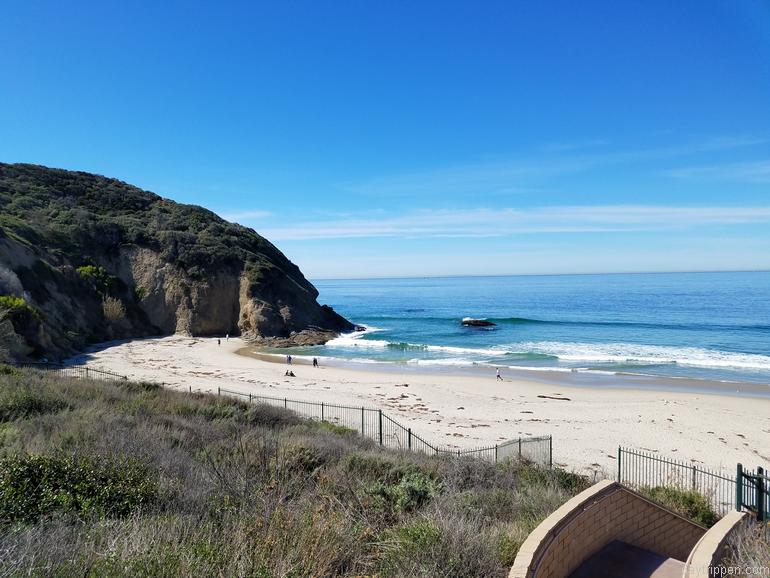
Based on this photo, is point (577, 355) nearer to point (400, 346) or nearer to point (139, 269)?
point (400, 346)

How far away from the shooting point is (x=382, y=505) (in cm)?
618

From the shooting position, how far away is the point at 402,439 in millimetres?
17391

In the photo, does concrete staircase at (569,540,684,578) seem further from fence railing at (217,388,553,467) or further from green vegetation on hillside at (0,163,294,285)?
green vegetation on hillside at (0,163,294,285)

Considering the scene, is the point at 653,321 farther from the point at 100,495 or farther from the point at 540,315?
the point at 100,495

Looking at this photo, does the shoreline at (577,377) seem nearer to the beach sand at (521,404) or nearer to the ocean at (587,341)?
the beach sand at (521,404)

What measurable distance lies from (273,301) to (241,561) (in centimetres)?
4846

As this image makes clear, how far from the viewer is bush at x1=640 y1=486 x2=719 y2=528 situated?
27.5ft

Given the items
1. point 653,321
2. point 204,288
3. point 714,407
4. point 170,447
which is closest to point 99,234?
point 204,288

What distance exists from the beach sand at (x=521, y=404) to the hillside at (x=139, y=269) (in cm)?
722

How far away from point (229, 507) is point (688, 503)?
799cm

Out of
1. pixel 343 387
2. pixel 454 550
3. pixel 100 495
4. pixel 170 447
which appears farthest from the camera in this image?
pixel 343 387

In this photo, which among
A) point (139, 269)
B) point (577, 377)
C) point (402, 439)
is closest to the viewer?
point (402, 439)

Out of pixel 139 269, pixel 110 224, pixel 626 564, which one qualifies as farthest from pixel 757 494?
pixel 110 224

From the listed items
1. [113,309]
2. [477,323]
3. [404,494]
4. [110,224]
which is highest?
[110,224]
